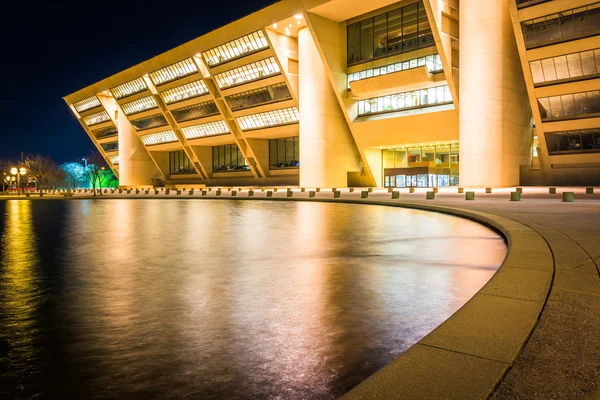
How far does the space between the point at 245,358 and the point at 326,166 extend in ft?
153

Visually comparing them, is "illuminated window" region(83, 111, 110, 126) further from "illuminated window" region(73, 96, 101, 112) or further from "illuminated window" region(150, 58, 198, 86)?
"illuminated window" region(150, 58, 198, 86)

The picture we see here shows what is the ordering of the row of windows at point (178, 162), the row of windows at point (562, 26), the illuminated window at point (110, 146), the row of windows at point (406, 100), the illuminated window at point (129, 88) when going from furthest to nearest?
the illuminated window at point (110, 146) → the row of windows at point (178, 162) → the illuminated window at point (129, 88) → the row of windows at point (406, 100) → the row of windows at point (562, 26)

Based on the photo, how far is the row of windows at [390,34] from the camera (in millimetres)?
46125

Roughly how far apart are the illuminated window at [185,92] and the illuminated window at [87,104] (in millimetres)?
21982

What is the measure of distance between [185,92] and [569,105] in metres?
48.2

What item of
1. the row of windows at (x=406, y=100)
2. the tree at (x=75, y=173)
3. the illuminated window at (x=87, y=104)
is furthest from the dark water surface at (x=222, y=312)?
the tree at (x=75, y=173)

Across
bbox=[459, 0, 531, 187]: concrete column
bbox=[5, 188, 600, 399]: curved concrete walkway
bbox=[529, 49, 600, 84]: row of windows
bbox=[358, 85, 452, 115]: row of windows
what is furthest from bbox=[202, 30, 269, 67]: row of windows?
bbox=[5, 188, 600, 399]: curved concrete walkway

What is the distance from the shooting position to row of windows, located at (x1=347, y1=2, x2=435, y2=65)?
46.1 m

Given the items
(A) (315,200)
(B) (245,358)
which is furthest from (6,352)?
(A) (315,200)

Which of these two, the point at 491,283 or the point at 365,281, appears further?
the point at 365,281

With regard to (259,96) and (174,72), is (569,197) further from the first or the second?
(174,72)

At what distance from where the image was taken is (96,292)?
5809 millimetres

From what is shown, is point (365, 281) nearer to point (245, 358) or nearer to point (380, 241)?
point (245, 358)

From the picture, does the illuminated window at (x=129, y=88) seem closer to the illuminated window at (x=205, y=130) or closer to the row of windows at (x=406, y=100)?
the illuminated window at (x=205, y=130)
